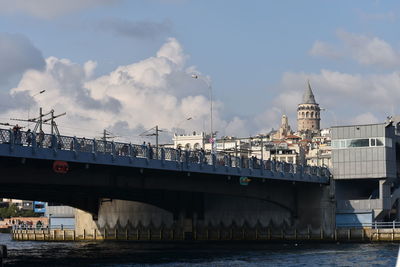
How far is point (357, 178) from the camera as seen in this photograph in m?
131

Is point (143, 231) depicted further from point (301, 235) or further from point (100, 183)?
point (100, 183)

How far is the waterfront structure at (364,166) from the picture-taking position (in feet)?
425

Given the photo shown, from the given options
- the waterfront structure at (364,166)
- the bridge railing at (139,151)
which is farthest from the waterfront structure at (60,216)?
the waterfront structure at (364,166)

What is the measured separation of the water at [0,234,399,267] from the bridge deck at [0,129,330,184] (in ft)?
32.7

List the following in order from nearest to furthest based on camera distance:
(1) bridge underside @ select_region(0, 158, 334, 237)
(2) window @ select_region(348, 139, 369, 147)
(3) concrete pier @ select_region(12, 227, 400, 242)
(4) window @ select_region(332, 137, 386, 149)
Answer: (1) bridge underside @ select_region(0, 158, 334, 237) < (3) concrete pier @ select_region(12, 227, 400, 242) < (4) window @ select_region(332, 137, 386, 149) < (2) window @ select_region(348, 139, 369, 147)

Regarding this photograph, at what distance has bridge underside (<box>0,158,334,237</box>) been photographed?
344ft

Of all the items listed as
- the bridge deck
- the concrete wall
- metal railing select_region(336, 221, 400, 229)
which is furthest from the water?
the bridge deck

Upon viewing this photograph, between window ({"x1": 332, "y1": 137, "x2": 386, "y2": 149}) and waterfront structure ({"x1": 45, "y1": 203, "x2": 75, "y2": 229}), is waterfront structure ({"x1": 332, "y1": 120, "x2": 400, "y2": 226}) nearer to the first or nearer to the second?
window ({"x1": 332, "y1": 137, "x2": 386, "y2": 149})

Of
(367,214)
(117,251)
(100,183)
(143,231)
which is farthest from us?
(143,231)

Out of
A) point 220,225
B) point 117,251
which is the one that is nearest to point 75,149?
point 117,251

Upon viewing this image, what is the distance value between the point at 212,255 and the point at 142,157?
14375mm

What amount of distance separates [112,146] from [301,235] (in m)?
46.5

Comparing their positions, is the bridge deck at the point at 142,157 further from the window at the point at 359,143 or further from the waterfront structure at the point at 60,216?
the waterfront structure at the point at 60,216

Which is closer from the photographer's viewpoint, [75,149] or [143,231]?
[75,149]
